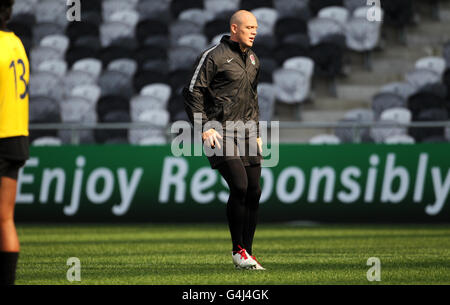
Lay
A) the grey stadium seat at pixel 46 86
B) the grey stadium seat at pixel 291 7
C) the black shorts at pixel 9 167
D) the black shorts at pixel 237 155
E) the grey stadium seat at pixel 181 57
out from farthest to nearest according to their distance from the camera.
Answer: the grey stadium seat at pixel 291 7 → the grey stadium seat at pixel 181 57 → the grey stadium seat at pixel 46 86 → the black shorts at pixel 237 155 → the black shorts at pixel 9 167

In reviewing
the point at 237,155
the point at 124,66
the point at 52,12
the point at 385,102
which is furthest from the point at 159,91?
the point at 237,155

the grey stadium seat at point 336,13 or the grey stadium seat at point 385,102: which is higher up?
the grey stadium seat at point 336,13

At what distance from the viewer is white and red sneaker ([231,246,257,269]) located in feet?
25.4

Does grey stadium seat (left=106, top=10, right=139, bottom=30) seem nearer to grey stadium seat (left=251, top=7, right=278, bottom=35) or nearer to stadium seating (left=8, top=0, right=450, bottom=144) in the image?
stadium seating (left=8, top=0, right=450, bottom=144)

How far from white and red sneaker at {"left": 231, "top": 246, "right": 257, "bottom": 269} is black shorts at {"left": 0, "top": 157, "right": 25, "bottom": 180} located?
289cm

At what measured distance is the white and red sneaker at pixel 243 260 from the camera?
7.73m

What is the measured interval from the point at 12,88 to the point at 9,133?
28 cm

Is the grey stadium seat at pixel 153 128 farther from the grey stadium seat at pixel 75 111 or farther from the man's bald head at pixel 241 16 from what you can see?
the man's bald head at pixel 241 16

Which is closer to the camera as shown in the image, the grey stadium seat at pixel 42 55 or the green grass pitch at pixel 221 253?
the green grass pitch at pixel 221 253

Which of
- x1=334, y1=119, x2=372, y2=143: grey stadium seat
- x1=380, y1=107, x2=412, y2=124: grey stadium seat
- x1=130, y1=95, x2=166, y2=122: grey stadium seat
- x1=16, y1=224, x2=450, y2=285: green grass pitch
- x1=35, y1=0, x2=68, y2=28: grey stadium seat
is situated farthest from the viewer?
x1=35, y1=0, x2=68, y2=28: grey stadium seat

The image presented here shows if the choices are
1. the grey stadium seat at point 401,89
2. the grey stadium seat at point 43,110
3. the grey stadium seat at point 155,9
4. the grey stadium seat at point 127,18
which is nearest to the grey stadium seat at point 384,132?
the grey stadium seat at point 401,89

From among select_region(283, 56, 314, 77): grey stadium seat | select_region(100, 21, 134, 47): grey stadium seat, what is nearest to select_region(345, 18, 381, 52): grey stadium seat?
select_region(283, 56, 314, 77): grey stadium seat

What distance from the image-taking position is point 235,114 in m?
7.90

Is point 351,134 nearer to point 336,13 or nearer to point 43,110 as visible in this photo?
point 336,13
